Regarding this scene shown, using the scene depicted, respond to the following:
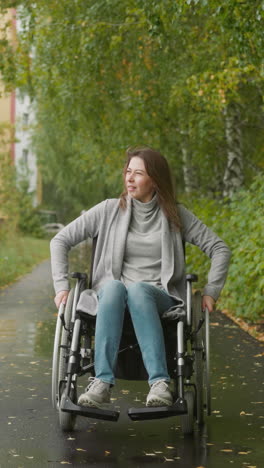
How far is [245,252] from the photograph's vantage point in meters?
9.85

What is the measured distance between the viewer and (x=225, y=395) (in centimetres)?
636

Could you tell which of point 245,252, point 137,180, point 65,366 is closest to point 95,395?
point 65,366

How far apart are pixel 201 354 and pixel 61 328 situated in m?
0.85

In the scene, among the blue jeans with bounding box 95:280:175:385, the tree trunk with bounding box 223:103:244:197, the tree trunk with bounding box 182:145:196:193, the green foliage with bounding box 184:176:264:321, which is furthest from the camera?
the tree trunk with bounding box 182:145:196:193

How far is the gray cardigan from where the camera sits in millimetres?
5477

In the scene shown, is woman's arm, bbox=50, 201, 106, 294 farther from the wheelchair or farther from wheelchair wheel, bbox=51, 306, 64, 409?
wheelchair wheel, bbox=51, 306, 64, 409

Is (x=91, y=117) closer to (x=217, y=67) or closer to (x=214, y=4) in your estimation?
(x=217, y=67)

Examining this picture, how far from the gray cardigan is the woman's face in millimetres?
73

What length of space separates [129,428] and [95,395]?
0.49m

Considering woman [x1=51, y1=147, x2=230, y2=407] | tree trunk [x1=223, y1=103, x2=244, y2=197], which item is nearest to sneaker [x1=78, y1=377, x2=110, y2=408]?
woman [x1=51, y1=147, x2=230, y2=407]

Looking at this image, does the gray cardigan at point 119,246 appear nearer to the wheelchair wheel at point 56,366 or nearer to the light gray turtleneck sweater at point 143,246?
the light gray turtleneck sweater at point 143,246

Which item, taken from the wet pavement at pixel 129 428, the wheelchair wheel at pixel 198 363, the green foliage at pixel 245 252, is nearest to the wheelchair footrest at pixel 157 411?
the wet pavement at pixel 129 428

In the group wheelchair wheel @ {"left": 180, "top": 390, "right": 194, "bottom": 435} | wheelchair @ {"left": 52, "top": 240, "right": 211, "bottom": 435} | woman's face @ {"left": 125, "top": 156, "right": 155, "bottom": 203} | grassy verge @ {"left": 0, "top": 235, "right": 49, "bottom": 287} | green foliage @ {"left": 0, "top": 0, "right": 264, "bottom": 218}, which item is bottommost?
grassy verge @ {"left": 0, "top": 235, "right": 49, "bottom": 287}

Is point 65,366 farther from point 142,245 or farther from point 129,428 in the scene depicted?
point 142,245
